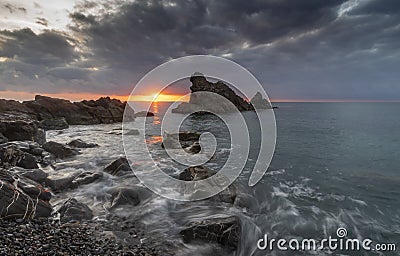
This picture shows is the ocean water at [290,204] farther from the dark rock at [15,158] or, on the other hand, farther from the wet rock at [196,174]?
the wet rock at [196,174]

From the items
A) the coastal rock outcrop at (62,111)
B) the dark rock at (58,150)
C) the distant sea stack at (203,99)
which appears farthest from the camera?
the distant sea stack at (203,99)

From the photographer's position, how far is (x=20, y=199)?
26.4ft

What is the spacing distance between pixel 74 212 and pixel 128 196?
8.90 feet

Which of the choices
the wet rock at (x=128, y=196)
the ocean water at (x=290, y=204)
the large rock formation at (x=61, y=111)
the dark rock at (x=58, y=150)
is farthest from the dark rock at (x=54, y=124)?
the wet rock at (x=128, y=196)

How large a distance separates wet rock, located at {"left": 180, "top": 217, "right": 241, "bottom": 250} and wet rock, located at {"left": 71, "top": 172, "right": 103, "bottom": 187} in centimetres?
793

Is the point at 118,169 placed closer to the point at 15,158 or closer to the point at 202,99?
the point at 15,158

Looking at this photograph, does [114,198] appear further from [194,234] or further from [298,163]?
[298,163]

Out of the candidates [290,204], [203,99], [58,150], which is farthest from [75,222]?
[203,99]

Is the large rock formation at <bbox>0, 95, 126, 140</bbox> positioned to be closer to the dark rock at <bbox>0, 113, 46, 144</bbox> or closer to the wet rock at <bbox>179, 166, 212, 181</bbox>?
the dark rock at <bbox>0, 113, 46, 144</bbox>

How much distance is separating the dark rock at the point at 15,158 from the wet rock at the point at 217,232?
12.6 m

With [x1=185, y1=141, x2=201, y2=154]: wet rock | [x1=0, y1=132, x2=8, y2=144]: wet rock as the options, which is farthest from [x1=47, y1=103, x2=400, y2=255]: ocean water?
[x1=0, y1=132, x2=8, y2=144]: wet rock

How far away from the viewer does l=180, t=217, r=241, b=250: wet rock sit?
7.82 metres

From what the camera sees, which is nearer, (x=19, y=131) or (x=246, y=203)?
(x=246, y=203)

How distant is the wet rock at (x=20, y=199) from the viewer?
24.7 ft
